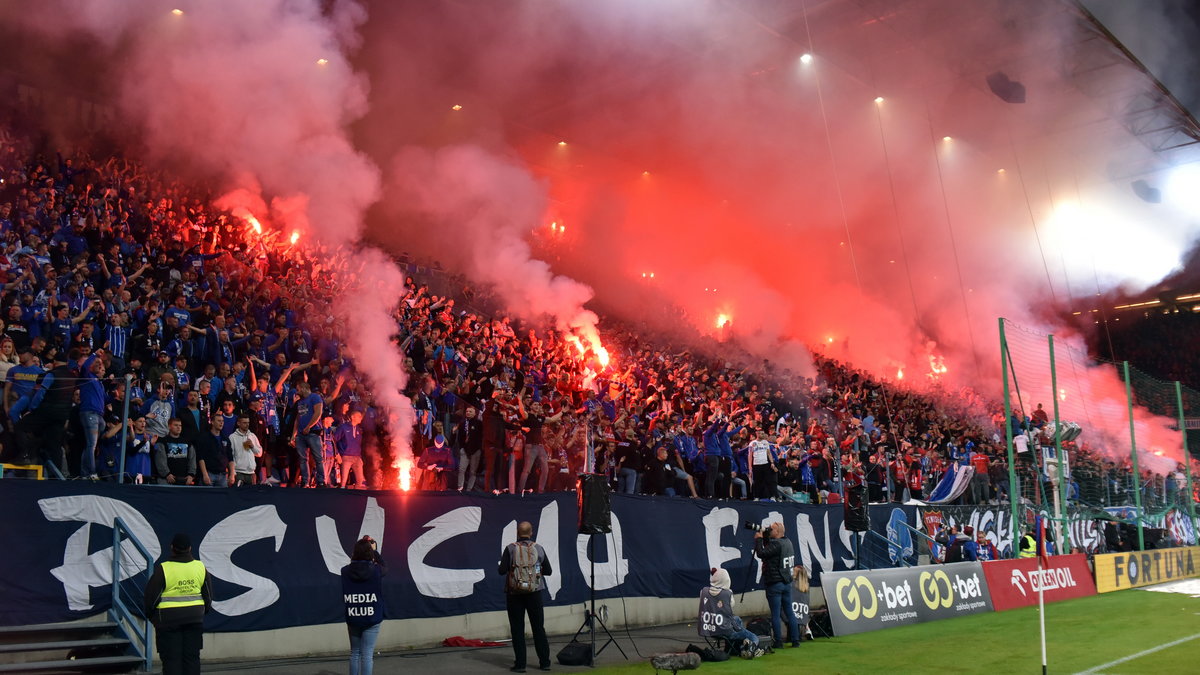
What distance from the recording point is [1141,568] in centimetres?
2194

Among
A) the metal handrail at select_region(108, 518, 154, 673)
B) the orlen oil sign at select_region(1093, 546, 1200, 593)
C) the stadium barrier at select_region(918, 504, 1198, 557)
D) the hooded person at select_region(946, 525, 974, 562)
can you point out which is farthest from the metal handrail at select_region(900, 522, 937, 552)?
the metal handrail at select_region(108, 518, 154, 673)

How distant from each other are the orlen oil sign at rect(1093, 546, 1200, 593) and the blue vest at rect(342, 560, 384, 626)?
17417 mm

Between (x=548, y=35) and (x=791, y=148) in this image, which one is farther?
(x=791, y=148)

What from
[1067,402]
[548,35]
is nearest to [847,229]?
[1067,402]

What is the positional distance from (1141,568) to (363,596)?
20050mm

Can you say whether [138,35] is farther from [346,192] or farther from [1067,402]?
[1067,402]

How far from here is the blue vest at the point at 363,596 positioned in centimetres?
892

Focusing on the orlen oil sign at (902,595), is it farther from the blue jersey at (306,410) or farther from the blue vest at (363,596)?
the blue jersey at (306,410)

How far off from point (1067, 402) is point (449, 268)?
18.7 m

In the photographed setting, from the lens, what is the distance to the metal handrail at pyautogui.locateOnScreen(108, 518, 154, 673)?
29.9 feet

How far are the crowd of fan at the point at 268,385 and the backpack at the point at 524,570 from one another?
14.2 feet

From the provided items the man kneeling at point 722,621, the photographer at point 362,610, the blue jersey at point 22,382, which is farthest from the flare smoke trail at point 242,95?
the photographer at point 362,610

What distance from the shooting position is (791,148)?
3519cm

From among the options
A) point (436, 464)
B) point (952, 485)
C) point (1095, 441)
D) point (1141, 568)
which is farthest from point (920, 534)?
point (1095, 441)
